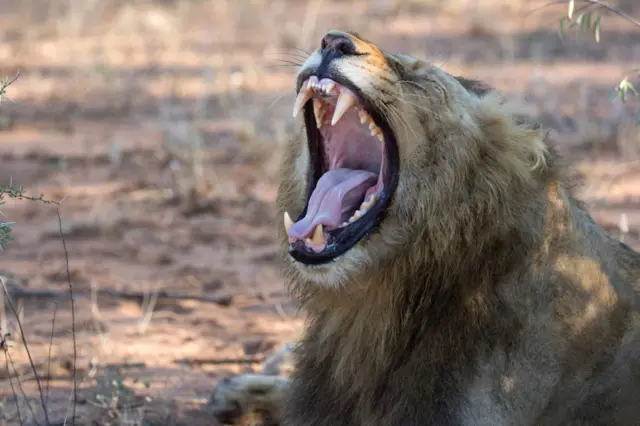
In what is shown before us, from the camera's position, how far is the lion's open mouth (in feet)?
11.3

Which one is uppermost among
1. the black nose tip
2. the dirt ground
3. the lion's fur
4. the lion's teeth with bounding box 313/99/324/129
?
the black nose tip

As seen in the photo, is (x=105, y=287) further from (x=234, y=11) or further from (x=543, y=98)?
(x=234, y=11)

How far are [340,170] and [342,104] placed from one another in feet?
1.26

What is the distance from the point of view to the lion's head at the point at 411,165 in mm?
3346

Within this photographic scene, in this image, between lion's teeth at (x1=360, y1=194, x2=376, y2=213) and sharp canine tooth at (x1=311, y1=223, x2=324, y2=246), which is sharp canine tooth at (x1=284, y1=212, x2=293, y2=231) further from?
lion's teeth at (x1=360, y1=194, x2=376, y2=213)

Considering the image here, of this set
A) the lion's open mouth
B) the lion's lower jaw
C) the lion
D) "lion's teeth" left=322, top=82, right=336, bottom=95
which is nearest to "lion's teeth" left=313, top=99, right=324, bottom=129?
the lion's open mouth

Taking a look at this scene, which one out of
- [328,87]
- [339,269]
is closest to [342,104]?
[328,87]

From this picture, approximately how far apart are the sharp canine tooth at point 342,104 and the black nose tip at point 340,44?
0.13 m

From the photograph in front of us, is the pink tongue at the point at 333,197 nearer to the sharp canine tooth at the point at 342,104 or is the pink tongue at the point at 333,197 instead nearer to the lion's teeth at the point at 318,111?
the lion's teeth at the point at 318,111

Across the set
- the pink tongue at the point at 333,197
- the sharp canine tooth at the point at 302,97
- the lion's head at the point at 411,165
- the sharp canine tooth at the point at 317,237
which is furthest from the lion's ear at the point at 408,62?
the sharp canine tooth at the point at 317,237

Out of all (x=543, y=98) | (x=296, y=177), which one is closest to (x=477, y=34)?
→ (x=543, y=98)

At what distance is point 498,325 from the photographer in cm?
327

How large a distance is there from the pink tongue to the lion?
0.01m

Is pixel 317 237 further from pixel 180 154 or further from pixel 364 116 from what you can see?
pixel 180 154
